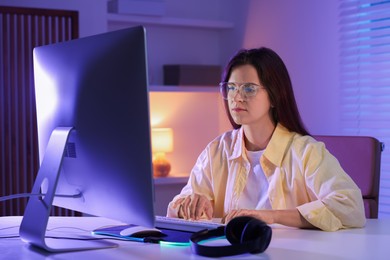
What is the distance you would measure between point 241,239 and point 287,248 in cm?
14

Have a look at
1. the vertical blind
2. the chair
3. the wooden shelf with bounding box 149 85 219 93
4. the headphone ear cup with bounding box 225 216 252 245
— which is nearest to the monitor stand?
the headphone ear cup with bounding box 225 216 252 245

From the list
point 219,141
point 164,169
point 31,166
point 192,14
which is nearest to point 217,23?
point 192,14

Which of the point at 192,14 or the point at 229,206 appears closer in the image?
the point at 229,206

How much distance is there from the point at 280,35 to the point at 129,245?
290 centimetres

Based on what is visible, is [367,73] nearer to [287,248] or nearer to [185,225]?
[185,225]

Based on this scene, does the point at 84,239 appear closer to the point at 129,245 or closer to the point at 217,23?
the point at 129,245

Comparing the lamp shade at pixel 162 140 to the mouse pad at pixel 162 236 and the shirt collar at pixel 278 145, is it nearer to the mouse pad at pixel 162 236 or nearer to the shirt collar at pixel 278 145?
the shirt collar at pixel 278 145

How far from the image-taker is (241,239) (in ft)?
5.88

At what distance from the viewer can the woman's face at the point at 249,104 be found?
2420 mm

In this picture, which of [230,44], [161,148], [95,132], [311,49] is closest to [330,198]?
[95,132]

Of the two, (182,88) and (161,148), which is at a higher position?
(182,88)

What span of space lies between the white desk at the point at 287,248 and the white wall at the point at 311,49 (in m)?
2.06

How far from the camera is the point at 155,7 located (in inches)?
182

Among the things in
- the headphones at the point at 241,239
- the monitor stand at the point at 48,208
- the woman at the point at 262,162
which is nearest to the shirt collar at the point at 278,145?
the woman at the point at 262,162
